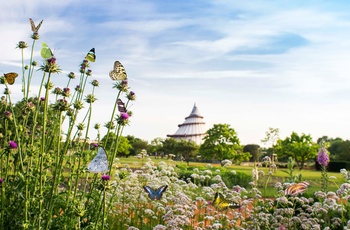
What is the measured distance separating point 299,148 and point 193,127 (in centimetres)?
6516

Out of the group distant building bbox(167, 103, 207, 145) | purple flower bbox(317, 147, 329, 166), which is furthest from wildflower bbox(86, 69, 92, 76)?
distant building bbox(167, 103, 207, 145)

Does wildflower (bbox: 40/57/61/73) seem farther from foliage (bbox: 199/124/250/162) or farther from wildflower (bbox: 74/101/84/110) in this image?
foliage (bbox: 199/124/250/162)

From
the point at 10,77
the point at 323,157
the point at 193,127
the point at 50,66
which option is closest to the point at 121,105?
the point at 50,66

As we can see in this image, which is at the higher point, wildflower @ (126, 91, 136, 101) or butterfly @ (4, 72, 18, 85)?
butterfly @ (4, 72, 18, 85)

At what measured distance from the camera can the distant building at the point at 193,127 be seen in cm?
10061

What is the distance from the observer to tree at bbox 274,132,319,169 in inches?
1508

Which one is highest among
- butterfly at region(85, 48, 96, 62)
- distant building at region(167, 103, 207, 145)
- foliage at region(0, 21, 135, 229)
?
distant building at region(167, 103, 207, 145)

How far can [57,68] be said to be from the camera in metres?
3.12

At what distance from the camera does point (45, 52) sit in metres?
3.16

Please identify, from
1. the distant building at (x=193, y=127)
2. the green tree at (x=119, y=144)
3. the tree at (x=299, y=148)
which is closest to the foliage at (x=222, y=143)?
the tree at (x=299, y=148)

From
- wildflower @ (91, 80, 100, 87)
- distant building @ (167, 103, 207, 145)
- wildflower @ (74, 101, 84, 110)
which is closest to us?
wildflower @ (74, 101, 84, 110)

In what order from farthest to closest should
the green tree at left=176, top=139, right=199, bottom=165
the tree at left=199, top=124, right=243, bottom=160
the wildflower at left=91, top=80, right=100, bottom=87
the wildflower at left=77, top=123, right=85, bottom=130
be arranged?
the green tree at left=176, top=139, right=199, bottom=165, the tree at left=199, top=124, right=243, bottom=160, the wildflower at left=91, top=80, right=100, bottom=87, the wildflower at left=77, top=123, right=85, bottom=130

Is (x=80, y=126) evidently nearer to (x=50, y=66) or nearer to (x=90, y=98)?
(x=90, y=98)

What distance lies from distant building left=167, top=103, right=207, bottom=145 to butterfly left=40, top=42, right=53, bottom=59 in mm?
96056
